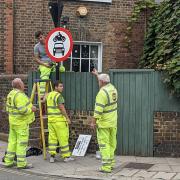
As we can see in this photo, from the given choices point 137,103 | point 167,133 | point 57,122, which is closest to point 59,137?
point 57,122

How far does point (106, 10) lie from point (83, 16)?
0.87m

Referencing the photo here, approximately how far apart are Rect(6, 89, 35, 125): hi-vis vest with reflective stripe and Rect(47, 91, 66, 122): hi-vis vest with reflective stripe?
2.14 feet

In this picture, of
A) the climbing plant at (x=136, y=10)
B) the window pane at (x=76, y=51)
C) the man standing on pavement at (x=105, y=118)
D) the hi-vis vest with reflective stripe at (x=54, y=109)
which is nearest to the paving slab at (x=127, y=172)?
the man standing on pavement at (x=105, y=118)

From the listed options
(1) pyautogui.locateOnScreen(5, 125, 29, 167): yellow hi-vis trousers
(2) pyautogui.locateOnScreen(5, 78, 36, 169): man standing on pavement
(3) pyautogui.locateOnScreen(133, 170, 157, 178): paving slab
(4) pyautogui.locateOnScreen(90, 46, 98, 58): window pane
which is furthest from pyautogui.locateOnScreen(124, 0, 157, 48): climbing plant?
(3) pyautogui.locateOnScreen(133, 170, 157, 178): paving slab

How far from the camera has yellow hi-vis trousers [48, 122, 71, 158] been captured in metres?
10.4

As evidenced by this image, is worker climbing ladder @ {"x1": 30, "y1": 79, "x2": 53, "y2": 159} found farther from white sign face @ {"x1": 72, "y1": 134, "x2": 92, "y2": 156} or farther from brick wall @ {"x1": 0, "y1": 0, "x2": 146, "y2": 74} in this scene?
brick wall @ {"x1": 0, "y1": 0, "x2": 146, "y2": 74}

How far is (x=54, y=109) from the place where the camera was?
10.4m

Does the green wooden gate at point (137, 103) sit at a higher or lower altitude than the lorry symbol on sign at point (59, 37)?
lower

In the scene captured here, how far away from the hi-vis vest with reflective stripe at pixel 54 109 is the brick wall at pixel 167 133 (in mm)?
2252

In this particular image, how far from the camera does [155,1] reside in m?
16.1

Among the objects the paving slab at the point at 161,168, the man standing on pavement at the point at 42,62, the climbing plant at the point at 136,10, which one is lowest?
the paving slab at the point at 161,168

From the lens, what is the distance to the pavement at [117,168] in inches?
356

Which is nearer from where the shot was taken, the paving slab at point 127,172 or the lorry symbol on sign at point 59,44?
the paving slab at point 127,172

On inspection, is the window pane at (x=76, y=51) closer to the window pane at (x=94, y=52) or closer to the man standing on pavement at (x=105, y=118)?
the window pane at (x=94, y=52)
